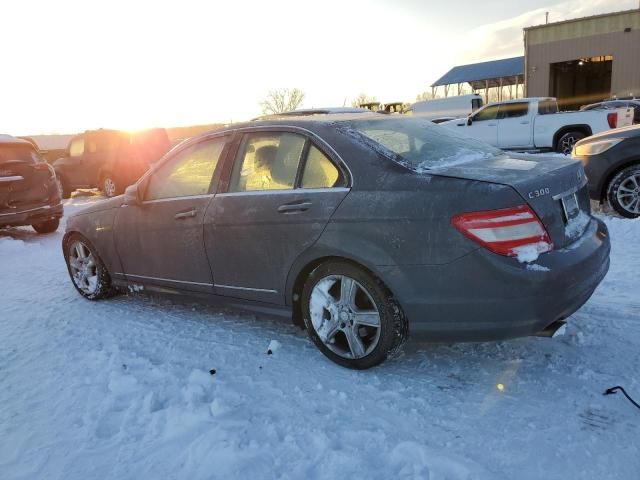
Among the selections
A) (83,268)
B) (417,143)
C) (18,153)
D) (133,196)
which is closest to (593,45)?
(18,153)

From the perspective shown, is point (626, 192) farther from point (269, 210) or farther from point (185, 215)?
point (185, 215)

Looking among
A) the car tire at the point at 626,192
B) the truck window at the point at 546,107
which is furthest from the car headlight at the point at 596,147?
the truck window at the point at 546,107

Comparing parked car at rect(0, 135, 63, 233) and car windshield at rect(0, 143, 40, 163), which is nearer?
parked car at rect(0, 135, 63, 233)

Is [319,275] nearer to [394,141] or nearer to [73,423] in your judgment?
[394,141]

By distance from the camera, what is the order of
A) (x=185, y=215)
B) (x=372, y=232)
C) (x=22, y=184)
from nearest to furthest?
(x=372, y=232) → (x=185, y=215) → (x=22, y=184)

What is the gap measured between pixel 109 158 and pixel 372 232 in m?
12.7

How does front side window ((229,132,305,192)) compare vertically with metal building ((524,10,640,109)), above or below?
below

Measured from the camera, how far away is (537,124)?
14203mm

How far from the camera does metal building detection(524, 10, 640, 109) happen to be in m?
29.5

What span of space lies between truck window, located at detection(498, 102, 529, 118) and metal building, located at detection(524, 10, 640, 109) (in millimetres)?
19802

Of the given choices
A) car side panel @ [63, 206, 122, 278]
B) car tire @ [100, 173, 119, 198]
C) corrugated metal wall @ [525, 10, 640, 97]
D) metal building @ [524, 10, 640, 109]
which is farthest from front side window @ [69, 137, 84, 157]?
corrugated metal wall @ [525, 10, 640, 97]

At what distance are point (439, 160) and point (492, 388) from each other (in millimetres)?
1370

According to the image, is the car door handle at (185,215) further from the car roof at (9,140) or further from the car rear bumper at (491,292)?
the car roof at (9,140)

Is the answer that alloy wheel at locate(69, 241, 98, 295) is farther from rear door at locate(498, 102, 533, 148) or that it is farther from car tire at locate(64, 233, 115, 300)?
rear door at locate(498, 102, 533, 148)
